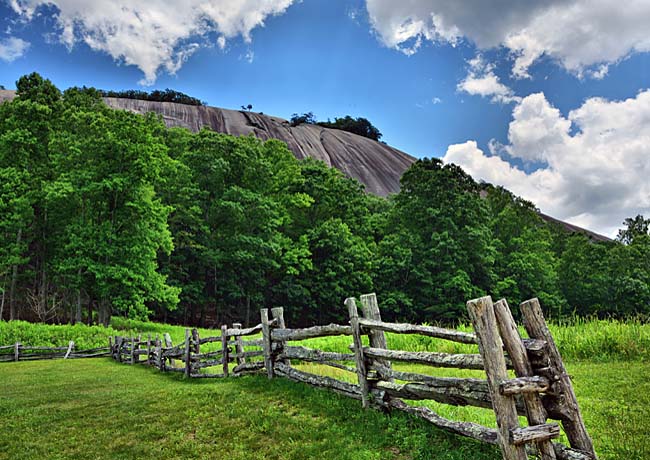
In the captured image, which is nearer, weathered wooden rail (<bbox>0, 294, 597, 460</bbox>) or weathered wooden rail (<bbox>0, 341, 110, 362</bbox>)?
weathered wooden rail (<bbox>0, 294, 597, 460</bbox>)

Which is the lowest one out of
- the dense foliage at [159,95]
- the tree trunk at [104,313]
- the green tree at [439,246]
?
the tree trunk at [104,313]

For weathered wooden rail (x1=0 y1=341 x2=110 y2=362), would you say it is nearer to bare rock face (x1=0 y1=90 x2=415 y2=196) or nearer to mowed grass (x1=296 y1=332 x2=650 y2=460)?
mowed grass (x1=296 y1=332 x2=650 y2=460)

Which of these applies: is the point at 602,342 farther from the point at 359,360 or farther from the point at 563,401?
the point at 563,401

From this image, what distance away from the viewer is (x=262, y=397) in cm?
752

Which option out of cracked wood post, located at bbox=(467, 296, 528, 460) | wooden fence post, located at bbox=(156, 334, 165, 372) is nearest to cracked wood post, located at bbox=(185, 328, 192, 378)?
wooden fence post, located at bbox=(156, 334, 165, 372)

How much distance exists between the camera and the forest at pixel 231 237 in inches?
1005

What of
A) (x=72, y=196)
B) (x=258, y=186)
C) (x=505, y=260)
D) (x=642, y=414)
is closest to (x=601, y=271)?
(x=505, y=260)

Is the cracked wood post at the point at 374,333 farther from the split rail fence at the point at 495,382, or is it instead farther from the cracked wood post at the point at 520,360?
the cracked wood post at the point at 520,360

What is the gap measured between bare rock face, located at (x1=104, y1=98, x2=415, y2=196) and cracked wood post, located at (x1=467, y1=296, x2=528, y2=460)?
60.7m

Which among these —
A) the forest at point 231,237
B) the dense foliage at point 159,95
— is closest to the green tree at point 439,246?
the forest at point 231,237

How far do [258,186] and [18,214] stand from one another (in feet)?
57.0

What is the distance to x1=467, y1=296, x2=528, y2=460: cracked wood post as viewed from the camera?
3646 millimetres

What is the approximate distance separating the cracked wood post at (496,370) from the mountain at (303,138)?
59734 mm

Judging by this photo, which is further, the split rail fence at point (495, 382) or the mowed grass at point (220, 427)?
the mowed grass at point (220, 427)
